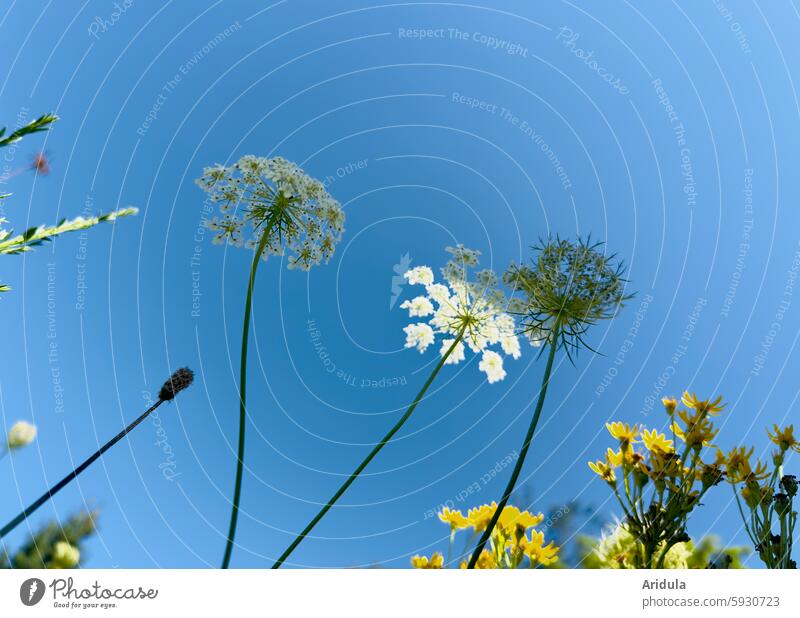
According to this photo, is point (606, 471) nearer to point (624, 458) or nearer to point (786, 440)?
point (624, 458)

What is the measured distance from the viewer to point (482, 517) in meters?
2.21

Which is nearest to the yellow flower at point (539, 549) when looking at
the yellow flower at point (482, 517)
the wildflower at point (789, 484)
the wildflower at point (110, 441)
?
the yellow flower at point (482, 517)

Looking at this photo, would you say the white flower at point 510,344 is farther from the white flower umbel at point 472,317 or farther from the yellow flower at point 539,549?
the yellow flower at point 539,549

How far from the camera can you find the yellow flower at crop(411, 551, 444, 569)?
217 centimetres

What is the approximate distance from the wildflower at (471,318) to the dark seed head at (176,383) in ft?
5.45

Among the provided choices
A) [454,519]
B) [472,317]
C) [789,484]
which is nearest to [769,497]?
[789,484]

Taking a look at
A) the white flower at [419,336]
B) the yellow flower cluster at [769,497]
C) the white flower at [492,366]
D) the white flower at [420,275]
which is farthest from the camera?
the white flower at [420,275]

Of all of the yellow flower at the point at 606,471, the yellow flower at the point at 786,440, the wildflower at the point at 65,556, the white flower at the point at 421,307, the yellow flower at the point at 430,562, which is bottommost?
the wildflower at the point at 65,556

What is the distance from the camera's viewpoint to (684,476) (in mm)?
1964

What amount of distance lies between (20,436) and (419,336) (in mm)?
2553

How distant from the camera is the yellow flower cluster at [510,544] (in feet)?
6.62
